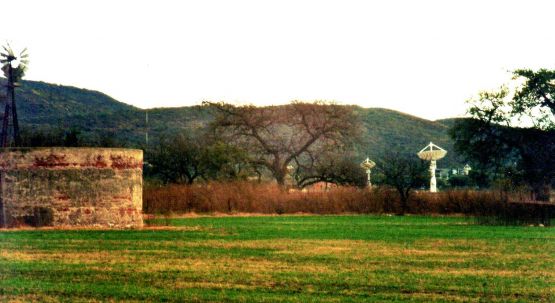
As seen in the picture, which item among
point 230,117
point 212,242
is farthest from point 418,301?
point 230,117

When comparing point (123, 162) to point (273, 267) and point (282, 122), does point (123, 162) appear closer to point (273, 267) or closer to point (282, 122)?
point (273, 267)

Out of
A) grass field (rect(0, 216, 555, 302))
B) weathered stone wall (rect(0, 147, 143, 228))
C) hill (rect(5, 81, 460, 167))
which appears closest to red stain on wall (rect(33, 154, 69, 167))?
weathered stone wall (rect(0, 147, 143, 228))

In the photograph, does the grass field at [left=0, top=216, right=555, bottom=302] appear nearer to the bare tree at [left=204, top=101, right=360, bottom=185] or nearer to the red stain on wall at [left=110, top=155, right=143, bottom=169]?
the red stain on wall at [left=110, top=155, right=143, bottom=169]

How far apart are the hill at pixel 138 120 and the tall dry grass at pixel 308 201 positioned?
55503 mm

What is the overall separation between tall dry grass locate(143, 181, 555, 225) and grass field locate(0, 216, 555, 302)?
1819 centimetres

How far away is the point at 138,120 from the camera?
401 feet

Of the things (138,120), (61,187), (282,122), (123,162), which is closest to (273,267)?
(61,187)

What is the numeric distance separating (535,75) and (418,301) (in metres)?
53.4

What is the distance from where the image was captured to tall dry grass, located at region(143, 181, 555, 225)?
167 ft

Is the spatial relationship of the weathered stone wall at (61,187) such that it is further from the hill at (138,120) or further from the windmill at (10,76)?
the hill at (138,120)

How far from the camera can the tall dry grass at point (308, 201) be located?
50.9m

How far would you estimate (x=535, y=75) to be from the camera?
214ft

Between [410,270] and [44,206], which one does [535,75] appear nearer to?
[44,206]

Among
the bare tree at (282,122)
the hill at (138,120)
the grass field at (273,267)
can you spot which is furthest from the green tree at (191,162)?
the grass field at (273,267)
